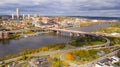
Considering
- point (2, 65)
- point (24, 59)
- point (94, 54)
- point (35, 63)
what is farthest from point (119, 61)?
point (2, 65)

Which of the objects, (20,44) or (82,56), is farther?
(20,44)

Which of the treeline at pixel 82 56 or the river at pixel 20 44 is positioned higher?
the treeline at pixel 82 56

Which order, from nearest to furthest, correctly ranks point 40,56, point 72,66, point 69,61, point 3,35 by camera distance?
point 72,66 → point 69,61 → point 40,56 → point 3,35

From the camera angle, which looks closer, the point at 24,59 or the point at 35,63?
the point at 35,63

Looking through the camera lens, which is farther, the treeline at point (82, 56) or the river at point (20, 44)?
the river at point (20, 44)

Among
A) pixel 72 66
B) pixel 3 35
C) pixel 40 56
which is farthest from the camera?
pixel 3 35

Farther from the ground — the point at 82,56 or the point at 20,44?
the point at 82,56

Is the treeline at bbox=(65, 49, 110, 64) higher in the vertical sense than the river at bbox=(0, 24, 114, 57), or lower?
higher

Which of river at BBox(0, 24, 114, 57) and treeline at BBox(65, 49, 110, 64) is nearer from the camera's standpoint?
treeline at BBox(65, 49, 110, 64)

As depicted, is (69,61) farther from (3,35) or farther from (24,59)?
(3,35)

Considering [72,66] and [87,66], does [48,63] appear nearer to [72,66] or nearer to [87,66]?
[72,66]
